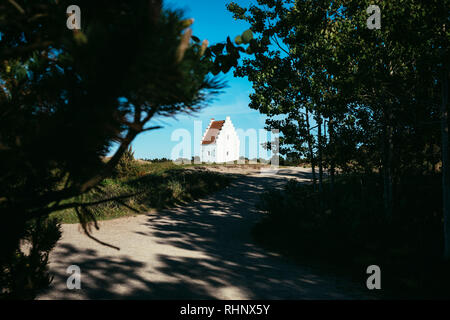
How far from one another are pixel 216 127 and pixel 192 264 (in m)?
31.3

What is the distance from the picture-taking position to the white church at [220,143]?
3466 cm

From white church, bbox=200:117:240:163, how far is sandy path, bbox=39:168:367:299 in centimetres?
2506

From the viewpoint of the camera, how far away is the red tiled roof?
35.4m

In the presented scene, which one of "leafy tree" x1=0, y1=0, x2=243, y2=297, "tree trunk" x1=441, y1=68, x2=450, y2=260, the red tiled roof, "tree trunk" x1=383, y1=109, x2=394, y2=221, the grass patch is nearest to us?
"leafy tree" x1=0, y1=0, x2=243, y2=297

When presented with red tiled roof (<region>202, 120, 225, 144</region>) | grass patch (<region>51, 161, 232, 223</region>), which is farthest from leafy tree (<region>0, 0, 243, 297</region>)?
red tiled roof (<region>202, 120, 225, 144</region>)

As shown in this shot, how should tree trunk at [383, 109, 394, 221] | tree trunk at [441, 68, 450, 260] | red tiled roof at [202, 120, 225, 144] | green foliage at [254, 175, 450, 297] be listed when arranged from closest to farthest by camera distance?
green foliage at [254, 175, 450, 297], tree trunk at [441, 68, 450, 260], tree trunk at [383, 109, 394, 221], red tiled roof at [202, 120, 225, 144]

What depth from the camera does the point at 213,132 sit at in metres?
35.9

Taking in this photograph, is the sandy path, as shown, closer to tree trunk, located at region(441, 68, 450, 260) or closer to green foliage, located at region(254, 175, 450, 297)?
green foliage, located at region(254, 175, 450, 297)

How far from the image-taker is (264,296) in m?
4.40

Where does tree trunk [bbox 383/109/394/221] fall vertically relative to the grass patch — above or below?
above

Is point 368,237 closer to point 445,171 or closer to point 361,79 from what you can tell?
point 445,171

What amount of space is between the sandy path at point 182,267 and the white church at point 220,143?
25065mm

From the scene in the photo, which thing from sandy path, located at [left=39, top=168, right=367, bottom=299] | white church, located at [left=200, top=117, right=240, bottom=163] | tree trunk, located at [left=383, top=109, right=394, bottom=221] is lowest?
sandy path, located at [left=39, top=168, right=367, bottom=299]
